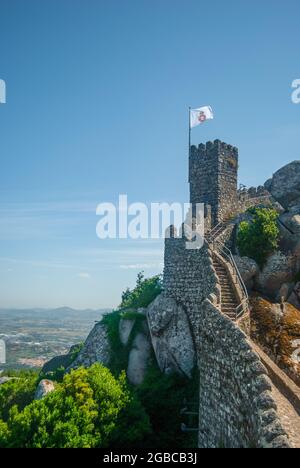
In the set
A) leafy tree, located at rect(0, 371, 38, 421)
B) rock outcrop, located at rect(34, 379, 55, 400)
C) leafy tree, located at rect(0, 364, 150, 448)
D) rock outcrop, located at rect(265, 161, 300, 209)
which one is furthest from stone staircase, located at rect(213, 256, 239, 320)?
leafy tree, located at rect(0, 371, 38, 421)

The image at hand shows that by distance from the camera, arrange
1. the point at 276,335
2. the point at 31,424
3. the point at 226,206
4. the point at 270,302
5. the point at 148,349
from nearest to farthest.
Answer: the point at 31,424 < the point at 276,335 < the point at 270,302 < the point at 148,349 < the point at 226,206

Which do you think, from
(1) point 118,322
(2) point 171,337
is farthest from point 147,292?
(2) point 171,337

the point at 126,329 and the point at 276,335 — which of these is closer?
the point at 276,335

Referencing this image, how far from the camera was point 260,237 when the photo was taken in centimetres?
2336

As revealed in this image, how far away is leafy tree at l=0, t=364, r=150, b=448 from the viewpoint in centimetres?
1497

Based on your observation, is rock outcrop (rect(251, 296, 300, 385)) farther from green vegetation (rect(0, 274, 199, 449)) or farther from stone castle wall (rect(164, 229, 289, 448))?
green vegetation (rect(0, 274, 199, 449))

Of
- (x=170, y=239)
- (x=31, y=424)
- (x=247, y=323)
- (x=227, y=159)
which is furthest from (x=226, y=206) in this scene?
(x=31, y=424)

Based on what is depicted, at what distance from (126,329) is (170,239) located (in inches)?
288

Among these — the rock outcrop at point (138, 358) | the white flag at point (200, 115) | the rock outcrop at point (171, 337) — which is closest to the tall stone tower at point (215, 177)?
the white flag at point (200, 115)

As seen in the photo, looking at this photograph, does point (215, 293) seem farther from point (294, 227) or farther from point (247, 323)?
point (294, 227)

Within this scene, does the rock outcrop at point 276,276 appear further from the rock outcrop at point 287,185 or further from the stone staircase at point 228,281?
the rock outcrop at point 287,185

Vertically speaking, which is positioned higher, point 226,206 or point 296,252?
point 226,206

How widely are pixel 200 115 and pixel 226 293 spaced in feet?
54.8

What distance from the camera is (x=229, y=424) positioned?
41.6 ft
